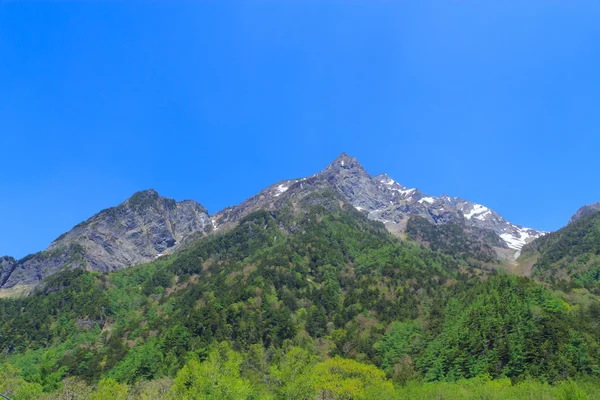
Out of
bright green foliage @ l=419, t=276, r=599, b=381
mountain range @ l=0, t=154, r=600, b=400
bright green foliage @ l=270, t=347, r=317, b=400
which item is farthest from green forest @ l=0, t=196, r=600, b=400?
mountain range @ l=0, t=154, r=600, b=400

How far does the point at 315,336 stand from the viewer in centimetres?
14250

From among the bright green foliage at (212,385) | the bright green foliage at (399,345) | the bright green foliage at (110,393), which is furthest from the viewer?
the bright green foliage at (399,345)

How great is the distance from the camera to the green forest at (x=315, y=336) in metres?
78.0

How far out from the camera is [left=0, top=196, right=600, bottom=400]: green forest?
78.0 meters

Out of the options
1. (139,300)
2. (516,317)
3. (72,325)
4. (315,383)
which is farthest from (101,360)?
(516,317)

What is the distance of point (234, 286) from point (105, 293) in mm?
72750

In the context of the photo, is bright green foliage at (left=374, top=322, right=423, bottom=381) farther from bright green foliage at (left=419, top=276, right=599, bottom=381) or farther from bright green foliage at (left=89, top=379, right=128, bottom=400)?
bright green foliage at (left=89, top=379, right=128, bottom=400)

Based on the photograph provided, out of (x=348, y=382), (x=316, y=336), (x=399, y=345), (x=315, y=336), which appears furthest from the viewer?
(x=316, y=336)

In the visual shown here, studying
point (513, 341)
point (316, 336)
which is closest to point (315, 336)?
point (316, 336)

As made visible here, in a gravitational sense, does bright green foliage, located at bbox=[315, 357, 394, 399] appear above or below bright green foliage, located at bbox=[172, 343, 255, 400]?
below

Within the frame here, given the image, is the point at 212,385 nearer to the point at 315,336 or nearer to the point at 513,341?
the point at 513,341

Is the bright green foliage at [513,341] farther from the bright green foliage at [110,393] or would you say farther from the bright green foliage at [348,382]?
the bright green foliage at [110,393]

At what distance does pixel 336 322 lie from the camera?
150 m

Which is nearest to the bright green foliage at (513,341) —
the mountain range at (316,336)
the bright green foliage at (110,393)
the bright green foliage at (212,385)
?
the mountain range at (316,336)
